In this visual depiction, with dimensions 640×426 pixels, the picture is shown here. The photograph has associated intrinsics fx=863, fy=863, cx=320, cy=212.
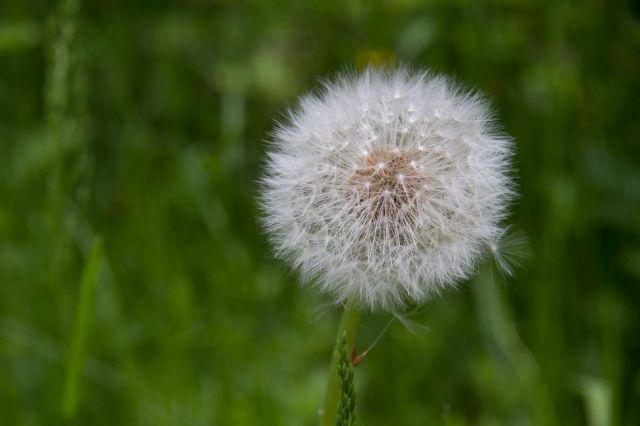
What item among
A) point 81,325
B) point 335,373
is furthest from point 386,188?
point 81,325

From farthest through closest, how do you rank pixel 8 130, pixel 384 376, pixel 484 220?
pixel 8 130
pixel 384 376
pixel 484 220

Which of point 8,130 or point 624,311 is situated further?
point 8,130

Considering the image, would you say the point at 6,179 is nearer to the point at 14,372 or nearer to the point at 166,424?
the point at 14,372

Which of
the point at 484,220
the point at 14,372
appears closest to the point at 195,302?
the point at 14,372

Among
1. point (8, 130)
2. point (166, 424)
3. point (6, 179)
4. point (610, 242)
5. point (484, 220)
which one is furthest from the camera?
point (8, 130)

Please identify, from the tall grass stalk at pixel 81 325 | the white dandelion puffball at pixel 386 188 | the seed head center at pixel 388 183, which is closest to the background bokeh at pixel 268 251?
the tall grass stalk at pixel 81 325

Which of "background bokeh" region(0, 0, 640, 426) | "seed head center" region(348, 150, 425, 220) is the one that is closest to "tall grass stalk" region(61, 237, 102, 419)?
"background bokeh" region(0, 0, 640, 426)
